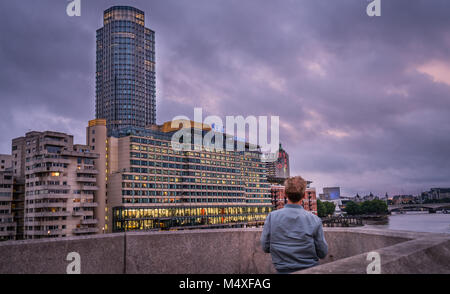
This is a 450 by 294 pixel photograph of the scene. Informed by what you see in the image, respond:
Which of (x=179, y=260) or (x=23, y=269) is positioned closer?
(x=23, y=269)

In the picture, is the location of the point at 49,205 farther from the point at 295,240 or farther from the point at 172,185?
the point at 295,240

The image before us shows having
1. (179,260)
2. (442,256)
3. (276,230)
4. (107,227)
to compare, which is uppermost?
(276,230)

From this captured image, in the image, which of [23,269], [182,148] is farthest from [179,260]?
[182,148]

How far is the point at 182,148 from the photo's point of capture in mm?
119625

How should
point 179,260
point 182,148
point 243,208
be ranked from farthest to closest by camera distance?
point 243,208
point 182,148
point 179,260

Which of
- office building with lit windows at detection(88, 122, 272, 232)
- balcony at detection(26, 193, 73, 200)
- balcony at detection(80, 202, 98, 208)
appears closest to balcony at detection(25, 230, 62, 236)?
balcony at detection(26, 193, 73, 200)

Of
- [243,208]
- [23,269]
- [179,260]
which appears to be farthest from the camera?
[243,208]

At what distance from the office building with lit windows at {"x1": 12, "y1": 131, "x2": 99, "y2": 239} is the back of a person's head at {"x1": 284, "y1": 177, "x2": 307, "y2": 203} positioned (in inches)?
3421

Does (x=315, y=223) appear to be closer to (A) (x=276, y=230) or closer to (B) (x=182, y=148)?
(A) (x=276, y=230)

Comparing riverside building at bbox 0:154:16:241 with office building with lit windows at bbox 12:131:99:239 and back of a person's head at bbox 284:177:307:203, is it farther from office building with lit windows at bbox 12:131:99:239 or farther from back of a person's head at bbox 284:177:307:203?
back of a person's head at bbox 284:177:307:203

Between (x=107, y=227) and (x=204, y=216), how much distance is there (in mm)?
35258

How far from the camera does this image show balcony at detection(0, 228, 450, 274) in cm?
550

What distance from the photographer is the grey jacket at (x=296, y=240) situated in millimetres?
4453
